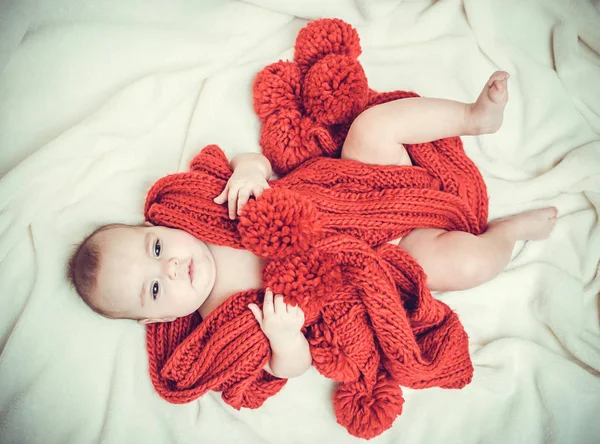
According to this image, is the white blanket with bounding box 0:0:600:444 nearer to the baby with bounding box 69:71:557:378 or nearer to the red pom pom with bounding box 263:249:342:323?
the baby with bounding box 69:71:557:378

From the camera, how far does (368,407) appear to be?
958 mm

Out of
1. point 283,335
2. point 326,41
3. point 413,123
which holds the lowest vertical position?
point 283,335

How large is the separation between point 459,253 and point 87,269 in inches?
30.3

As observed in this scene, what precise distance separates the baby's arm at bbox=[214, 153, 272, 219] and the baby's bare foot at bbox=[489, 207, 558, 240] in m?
0.55

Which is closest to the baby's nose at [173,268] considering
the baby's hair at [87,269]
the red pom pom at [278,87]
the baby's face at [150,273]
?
the baby's face at [150,273]

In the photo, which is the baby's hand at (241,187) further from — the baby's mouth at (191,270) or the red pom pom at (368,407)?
the red pom pom at (368,407)

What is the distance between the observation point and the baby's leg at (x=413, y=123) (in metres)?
0.93

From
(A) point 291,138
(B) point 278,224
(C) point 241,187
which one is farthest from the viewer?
(A) point 291,138

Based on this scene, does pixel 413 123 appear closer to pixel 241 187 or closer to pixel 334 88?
pixel 334 88

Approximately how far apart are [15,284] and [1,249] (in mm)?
88

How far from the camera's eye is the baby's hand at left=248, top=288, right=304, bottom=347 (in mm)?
890

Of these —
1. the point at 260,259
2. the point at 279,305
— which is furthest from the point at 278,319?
the point at 260,259

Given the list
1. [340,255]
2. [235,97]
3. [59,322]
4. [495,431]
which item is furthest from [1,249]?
[495,431]

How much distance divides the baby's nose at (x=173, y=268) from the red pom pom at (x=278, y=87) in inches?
16.1
